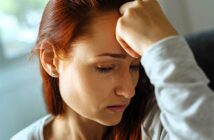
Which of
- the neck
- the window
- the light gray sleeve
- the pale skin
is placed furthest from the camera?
the window

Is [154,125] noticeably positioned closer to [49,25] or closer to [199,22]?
[49,25]

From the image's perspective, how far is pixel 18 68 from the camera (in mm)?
1425

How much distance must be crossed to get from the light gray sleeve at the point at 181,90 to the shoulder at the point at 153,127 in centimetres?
17

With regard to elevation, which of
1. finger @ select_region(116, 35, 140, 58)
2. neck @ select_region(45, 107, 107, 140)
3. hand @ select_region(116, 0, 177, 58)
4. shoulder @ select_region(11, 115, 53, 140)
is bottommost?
neck @ select_region(45, 107, 107, 140)

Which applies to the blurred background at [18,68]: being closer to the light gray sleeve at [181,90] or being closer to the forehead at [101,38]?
the forehead at [101,38]

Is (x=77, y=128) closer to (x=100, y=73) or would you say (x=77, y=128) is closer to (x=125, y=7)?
(x=100, y=73)

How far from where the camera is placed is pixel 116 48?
83cm

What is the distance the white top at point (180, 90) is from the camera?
67cm

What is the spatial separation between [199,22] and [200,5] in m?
0.09

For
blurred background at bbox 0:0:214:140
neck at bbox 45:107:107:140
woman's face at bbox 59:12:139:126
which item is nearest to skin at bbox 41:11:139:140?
woman's face at bbox 59:12:139:126

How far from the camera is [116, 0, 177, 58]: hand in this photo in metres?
0.73

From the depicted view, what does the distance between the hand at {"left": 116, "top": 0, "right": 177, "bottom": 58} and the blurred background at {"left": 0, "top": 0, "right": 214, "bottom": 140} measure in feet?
2.10

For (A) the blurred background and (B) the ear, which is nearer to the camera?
(B) the ear

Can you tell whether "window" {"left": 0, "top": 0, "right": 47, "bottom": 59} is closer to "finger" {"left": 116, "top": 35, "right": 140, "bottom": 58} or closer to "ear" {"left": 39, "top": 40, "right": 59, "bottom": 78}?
"ear" {"left": 39, "top": 40, "right": 59, "bottom": 78}
